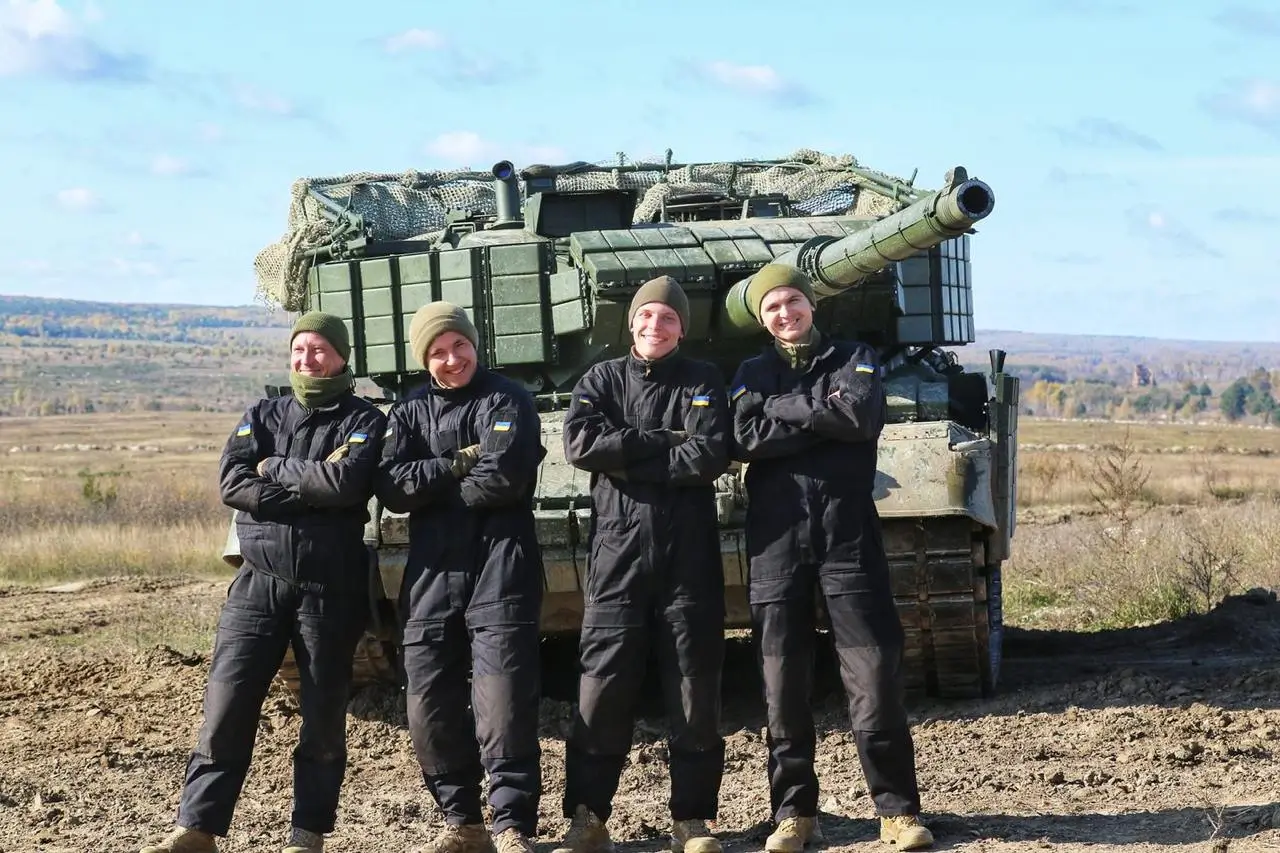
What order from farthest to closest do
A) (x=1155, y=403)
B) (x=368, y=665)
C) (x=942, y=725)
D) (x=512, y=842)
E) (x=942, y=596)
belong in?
(x=1155, y=403) → (x=368, y=665) → (x=942, y=725) → (x=942, y=596) → (x=512, y=842)

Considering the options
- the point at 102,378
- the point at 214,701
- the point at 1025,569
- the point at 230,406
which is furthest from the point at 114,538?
the point at 102,378

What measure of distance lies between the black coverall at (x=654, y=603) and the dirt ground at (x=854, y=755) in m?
0.39

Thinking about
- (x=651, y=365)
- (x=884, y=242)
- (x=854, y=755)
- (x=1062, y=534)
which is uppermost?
(x=884, y=242)

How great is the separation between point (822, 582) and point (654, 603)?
59cm

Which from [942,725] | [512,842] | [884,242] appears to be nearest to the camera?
[512,842]

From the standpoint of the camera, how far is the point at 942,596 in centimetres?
864

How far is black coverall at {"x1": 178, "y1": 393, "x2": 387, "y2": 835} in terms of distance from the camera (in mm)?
6363

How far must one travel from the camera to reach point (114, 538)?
1953cm

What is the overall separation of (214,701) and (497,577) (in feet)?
3.53

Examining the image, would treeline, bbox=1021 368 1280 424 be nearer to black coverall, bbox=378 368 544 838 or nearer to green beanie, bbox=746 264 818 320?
green beanie, bbox=746 264 818 320

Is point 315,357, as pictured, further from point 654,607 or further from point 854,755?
point 854,755

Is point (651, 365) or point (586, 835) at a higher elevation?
point (651, 365)

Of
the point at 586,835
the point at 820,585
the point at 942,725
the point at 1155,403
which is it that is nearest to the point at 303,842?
the point at 586,835

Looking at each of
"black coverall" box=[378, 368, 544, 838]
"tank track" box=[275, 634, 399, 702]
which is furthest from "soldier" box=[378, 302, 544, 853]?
"tank track" box=[275, 634, 399, 702]
